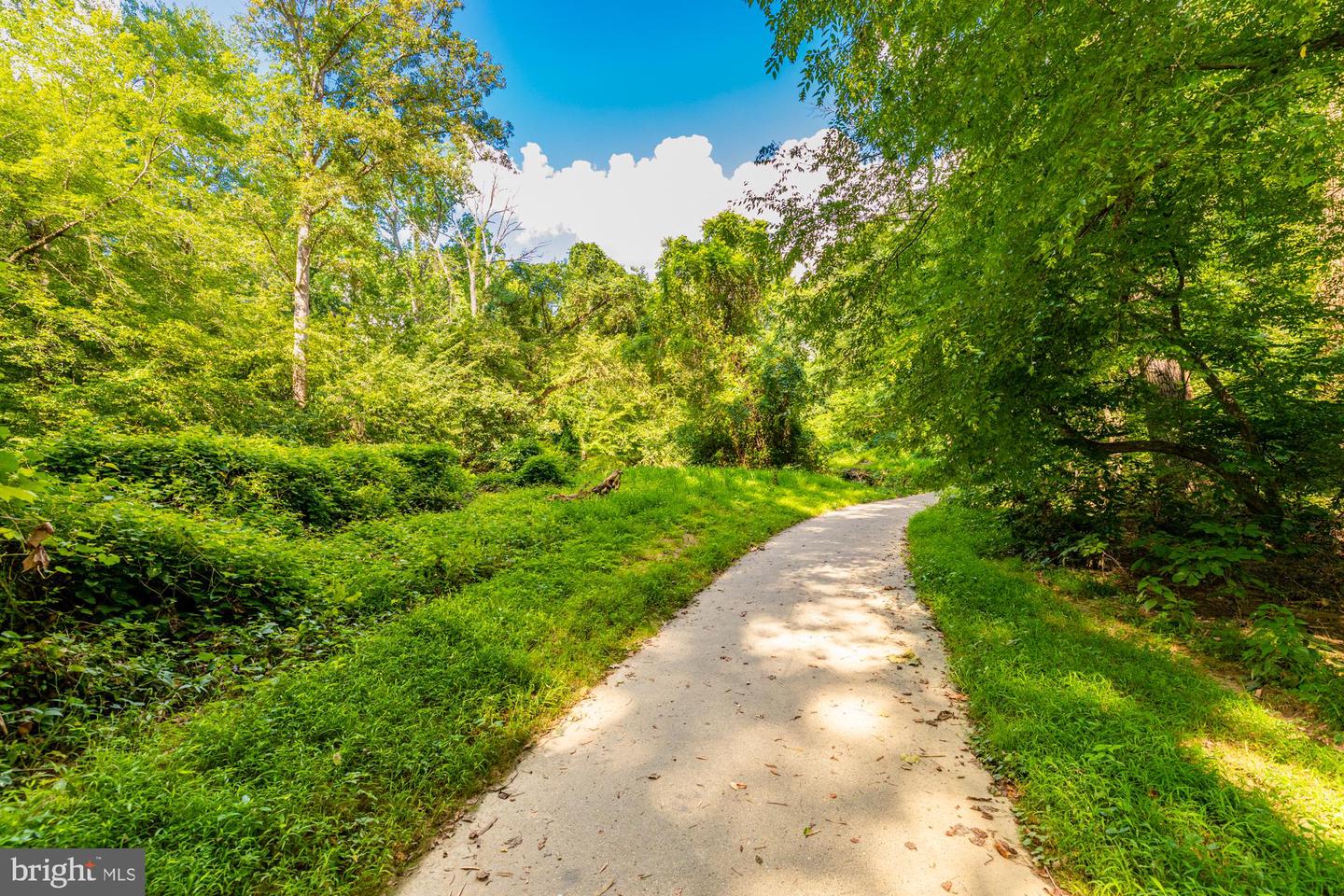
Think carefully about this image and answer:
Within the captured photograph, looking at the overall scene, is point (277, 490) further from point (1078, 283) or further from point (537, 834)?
point (1078, 283)

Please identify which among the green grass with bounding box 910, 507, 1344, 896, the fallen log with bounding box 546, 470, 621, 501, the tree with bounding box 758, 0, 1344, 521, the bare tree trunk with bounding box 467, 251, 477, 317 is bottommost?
the green grass with bounding box 910, 507, 1344, 896

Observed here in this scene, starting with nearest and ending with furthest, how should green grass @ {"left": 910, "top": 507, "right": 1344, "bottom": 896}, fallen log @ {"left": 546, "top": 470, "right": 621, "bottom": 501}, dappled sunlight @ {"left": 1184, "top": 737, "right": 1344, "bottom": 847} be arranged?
green grass @ {"left": 910, "top": 507, "right": 1344, "bottom": 896}, dappled sunlight @ {"left": 1184, "top": 737, "right": 1344, "bottom": 847}, fallen log @ {"left": 546, "top": 470, "right": 621, "bottom": 501}

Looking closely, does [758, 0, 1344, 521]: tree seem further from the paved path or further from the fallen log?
the fallen log

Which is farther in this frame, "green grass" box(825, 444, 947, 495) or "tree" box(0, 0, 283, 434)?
"tree" box(0, 0, 283, 434)

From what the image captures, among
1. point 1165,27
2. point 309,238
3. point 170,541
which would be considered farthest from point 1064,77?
point 309,238

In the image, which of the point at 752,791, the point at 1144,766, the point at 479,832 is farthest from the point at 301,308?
the point at 1144,766

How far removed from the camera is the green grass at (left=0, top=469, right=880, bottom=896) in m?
1.89

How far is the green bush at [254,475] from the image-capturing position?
4.78 metres

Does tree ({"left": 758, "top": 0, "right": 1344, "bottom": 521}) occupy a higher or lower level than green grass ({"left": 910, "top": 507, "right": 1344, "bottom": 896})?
higher

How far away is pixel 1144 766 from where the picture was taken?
233cm

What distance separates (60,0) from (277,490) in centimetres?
1195

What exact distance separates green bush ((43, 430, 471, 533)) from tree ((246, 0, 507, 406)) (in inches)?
242

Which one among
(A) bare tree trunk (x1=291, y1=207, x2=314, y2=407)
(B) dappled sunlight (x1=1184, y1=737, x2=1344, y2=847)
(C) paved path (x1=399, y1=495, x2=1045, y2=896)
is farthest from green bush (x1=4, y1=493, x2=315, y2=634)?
(A) bare tree trunk (x1=291, y1=207, x2=314, y2=407)

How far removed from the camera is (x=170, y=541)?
369cm
